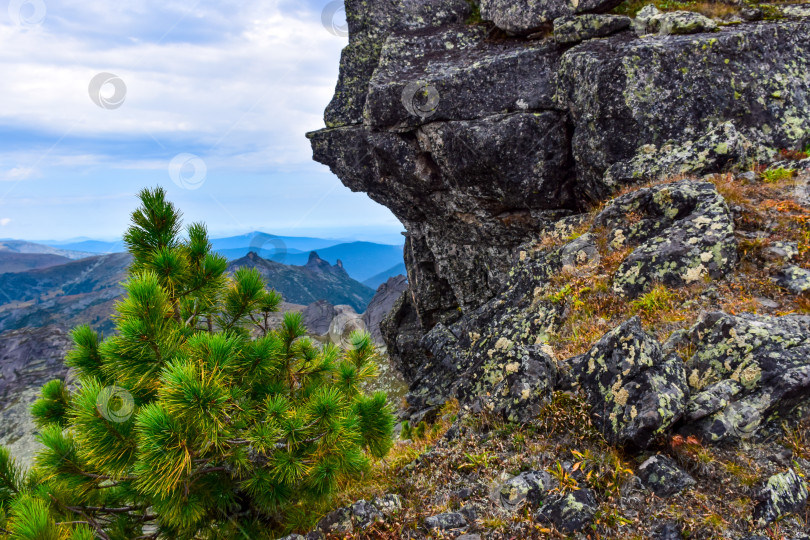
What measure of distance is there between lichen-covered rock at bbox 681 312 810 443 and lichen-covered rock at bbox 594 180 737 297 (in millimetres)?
2396

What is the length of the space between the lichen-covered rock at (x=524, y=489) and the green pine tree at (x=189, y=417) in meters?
2.37

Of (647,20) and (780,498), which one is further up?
(647,20)

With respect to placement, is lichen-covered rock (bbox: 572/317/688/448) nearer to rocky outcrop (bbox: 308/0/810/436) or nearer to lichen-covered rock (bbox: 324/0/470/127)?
rocky outcrop (bbox: 308/0/810/436)

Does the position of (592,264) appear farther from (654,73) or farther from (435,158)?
(435,158)

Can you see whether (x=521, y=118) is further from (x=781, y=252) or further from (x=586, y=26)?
(x=781, y=252)

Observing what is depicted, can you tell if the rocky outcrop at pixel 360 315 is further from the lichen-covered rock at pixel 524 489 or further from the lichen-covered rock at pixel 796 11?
the lichen-covered rock at pixel 524 489

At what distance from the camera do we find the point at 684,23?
15.2 metres

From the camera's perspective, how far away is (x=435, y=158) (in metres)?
21.9

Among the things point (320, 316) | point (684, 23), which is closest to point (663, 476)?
point (684, 23)

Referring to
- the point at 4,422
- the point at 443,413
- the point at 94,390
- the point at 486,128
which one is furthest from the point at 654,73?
the point at 4,422

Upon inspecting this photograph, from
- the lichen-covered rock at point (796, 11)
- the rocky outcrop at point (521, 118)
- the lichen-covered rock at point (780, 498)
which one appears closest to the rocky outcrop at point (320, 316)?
the rocky outcrop at point (521, 118)

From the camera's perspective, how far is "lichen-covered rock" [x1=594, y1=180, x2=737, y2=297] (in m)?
9.06

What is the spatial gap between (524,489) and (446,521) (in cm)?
110

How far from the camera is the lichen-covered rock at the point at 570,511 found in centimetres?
517
